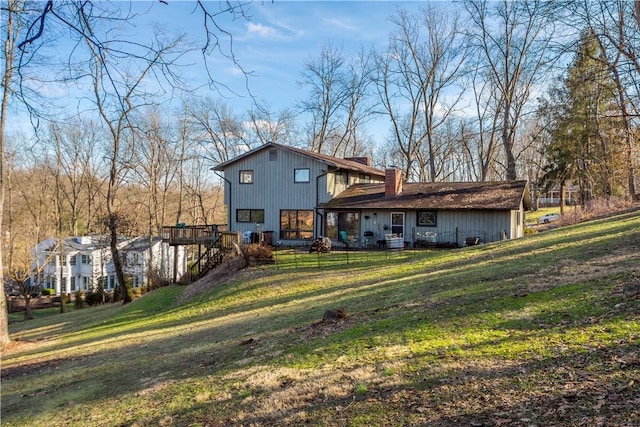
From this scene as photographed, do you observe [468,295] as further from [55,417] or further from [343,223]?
[343,223]

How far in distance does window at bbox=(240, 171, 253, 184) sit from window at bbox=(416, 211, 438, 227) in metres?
10.3

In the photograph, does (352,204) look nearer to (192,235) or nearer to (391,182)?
(391,182)

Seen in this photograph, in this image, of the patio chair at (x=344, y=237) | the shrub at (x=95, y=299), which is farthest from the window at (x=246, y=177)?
the shrub at (x=95, y=299)

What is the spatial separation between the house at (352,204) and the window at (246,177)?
0.06 meters

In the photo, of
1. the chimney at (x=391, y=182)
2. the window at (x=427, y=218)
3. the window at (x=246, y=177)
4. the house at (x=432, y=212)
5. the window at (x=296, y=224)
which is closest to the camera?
the house at (x=432, y=212)

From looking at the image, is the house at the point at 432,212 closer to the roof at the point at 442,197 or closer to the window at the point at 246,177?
the roof at the point at 442,197

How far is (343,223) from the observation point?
23500 millimetres

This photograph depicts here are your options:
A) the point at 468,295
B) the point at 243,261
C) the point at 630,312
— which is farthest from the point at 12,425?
the point at 243,261

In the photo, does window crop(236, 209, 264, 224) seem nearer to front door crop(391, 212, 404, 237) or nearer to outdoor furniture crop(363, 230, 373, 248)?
outdoor furniture crop(363, 230, 373, 248)

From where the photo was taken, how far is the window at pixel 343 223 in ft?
76.1

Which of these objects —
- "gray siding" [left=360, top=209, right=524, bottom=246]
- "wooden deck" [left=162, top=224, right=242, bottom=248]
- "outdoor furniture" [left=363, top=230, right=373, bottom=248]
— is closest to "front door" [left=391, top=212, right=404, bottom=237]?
"gray siding" [left=360, top=209, right=524, bottom=246]

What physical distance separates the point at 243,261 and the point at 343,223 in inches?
277

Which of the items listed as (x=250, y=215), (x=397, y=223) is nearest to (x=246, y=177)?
(x=250, y=215)

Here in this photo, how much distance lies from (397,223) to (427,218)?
1.65 m
